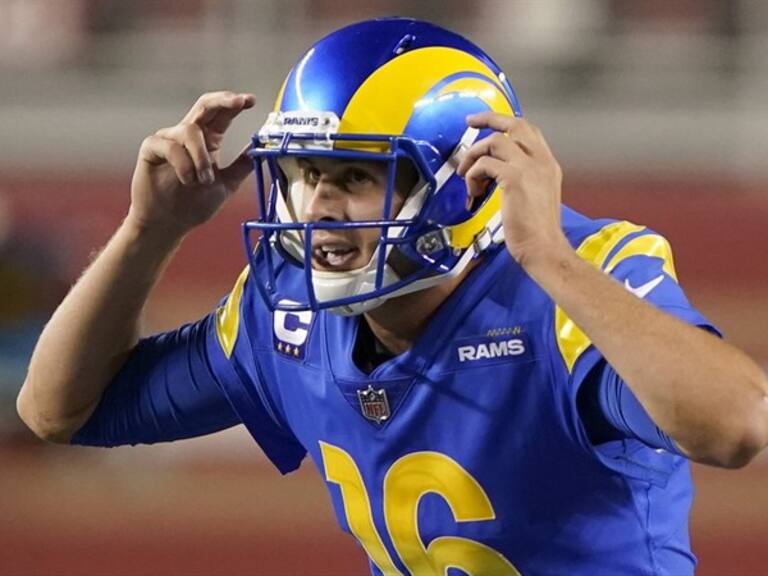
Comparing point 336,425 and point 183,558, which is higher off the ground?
point 336,425

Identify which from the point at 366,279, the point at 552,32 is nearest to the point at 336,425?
the point at 366,279

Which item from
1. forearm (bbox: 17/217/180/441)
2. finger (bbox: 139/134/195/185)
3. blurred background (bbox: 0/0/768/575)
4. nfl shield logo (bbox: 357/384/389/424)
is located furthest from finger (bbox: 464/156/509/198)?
blurred background (bbox: 0/0/768/575)

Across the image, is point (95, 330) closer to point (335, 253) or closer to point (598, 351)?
point (335, 253)

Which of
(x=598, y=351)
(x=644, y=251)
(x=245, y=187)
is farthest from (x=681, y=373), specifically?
(x=245, y=187)

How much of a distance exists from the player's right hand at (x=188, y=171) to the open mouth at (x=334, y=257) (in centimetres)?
22

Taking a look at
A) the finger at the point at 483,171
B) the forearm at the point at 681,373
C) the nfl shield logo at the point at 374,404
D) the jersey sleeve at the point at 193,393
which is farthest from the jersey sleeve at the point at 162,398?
the forearm at the point at 681,373

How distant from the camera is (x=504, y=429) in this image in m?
1.87

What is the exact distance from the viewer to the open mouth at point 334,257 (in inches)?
75.5

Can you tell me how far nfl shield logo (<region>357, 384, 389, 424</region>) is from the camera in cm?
197

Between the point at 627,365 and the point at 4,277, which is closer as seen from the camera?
the point at 627,365

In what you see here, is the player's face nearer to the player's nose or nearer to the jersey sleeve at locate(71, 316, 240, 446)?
the player's nose

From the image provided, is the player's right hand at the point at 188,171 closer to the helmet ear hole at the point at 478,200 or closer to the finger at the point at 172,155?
the finger at the point at 172,155

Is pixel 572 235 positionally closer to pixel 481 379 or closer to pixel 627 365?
pixel 481 379

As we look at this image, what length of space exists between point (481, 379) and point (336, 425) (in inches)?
8.6
